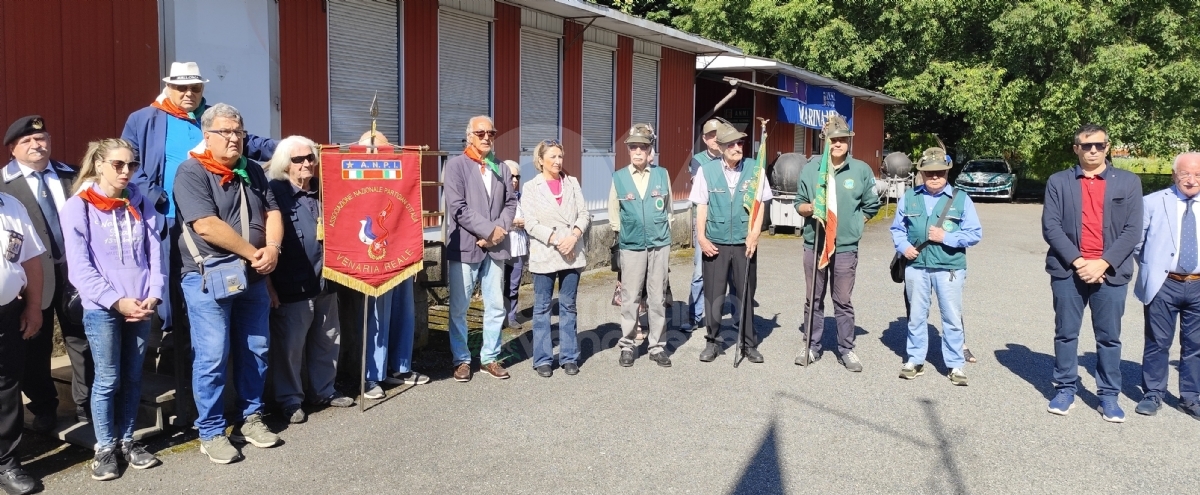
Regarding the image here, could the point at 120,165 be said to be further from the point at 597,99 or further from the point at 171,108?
the point at 597,99

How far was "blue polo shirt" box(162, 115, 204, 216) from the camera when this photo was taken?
214 inches

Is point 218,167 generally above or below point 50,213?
above

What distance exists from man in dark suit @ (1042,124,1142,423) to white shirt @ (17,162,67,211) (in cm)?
595

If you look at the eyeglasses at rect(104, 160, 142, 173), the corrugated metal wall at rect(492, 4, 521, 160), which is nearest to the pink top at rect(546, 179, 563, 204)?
the eyeglasses at rect(104, 160, 142, 173)

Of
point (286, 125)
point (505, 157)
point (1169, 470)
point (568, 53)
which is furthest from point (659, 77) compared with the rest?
point (1169, 470)

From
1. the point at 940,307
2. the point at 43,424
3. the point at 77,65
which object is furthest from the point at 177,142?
the point at 940,307

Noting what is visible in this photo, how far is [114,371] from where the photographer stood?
4.64 m

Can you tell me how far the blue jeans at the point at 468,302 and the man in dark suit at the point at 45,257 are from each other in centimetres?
236

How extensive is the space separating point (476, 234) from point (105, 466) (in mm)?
2726

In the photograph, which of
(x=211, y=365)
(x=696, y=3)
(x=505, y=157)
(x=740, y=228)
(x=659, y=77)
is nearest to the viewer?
(x=211, y=365)

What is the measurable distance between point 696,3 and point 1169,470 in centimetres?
2486

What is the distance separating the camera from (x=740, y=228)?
717 cm

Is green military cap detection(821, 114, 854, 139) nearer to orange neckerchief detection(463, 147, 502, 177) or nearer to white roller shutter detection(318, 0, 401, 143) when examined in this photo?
orange neckerchief detection(463, 147, 502, 177)

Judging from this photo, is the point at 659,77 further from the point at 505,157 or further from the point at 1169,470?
the point at 1169,470
